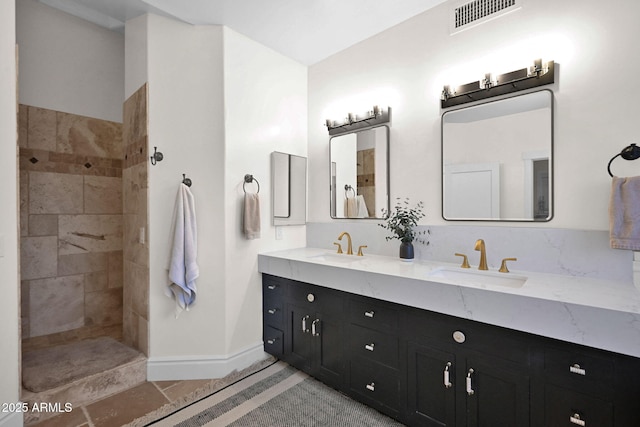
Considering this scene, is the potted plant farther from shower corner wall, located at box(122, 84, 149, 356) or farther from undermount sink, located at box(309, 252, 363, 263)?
shower corner wall, located at box(122, 84, 149, 356)

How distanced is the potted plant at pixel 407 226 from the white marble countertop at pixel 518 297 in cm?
10

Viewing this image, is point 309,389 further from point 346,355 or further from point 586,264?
point 586,264

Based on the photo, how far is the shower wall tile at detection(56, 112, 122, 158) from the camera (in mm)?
2580

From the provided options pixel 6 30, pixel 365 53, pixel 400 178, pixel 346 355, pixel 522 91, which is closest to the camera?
pixel 6 30

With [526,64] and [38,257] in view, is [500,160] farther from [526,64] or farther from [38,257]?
[38,257]

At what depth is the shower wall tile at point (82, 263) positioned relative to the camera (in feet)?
8.52

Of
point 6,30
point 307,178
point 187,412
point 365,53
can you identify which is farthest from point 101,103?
point 187,412

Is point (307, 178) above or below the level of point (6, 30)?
below

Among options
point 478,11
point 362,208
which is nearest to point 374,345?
point 362,208

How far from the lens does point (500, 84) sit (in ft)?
6.25

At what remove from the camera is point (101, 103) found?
2.79m

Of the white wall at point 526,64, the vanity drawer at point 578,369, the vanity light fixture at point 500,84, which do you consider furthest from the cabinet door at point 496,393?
the vanity light fixture at point 500,84

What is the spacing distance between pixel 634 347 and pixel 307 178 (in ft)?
8.19

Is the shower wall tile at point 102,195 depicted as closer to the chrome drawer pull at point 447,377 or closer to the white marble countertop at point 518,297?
the white marble countertop at point 518,297
